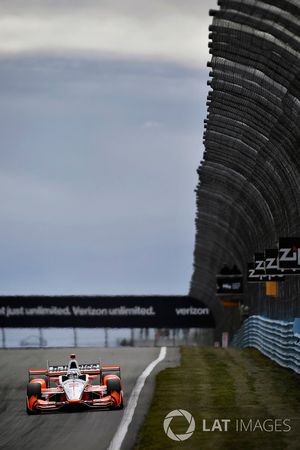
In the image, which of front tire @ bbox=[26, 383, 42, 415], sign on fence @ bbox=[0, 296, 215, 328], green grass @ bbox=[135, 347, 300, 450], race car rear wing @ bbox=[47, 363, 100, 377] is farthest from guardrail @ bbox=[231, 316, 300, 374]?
sign on fence @ bbox=[0, 296, 215, 328]

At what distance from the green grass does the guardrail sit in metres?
0.32

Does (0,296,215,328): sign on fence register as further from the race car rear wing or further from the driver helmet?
the driver helmet

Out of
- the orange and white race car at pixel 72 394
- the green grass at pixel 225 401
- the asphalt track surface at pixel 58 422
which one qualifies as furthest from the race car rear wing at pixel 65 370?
the green grass at pixel 225 401

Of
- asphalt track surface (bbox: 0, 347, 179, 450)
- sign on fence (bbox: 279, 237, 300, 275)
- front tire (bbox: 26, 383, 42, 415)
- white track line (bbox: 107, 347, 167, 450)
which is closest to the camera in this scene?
white track line (bbox: 107, 347, 167, 450)

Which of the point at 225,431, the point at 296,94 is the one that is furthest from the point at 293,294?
the point at 225,431

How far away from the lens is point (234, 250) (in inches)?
2153

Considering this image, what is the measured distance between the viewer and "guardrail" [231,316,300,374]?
29178 mm

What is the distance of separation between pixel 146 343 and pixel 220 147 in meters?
68.0

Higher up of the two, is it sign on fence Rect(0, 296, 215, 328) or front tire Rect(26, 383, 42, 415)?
sign on fence Rect(0, 296, 215, 328)

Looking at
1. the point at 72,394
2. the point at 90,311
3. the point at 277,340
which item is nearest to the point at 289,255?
the point at 72,394

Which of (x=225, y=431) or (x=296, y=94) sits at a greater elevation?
(x=296, y=94)

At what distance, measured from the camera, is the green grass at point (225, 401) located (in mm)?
16250

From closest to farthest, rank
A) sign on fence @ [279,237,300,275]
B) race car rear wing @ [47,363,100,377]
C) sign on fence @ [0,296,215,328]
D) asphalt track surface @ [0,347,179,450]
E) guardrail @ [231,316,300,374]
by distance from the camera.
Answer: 1. asphalt track surface @ [0,347,179,450]
2. race car rear wing @ [47,363,100,377]
3. sign on fence @ [279,237,300,275]
4. guardrail @ [231,316,300,374]
5. sign on fence @ [0,296,215,328]

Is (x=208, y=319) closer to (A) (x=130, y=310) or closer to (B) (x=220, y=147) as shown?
(A) (x=130, y=310)
